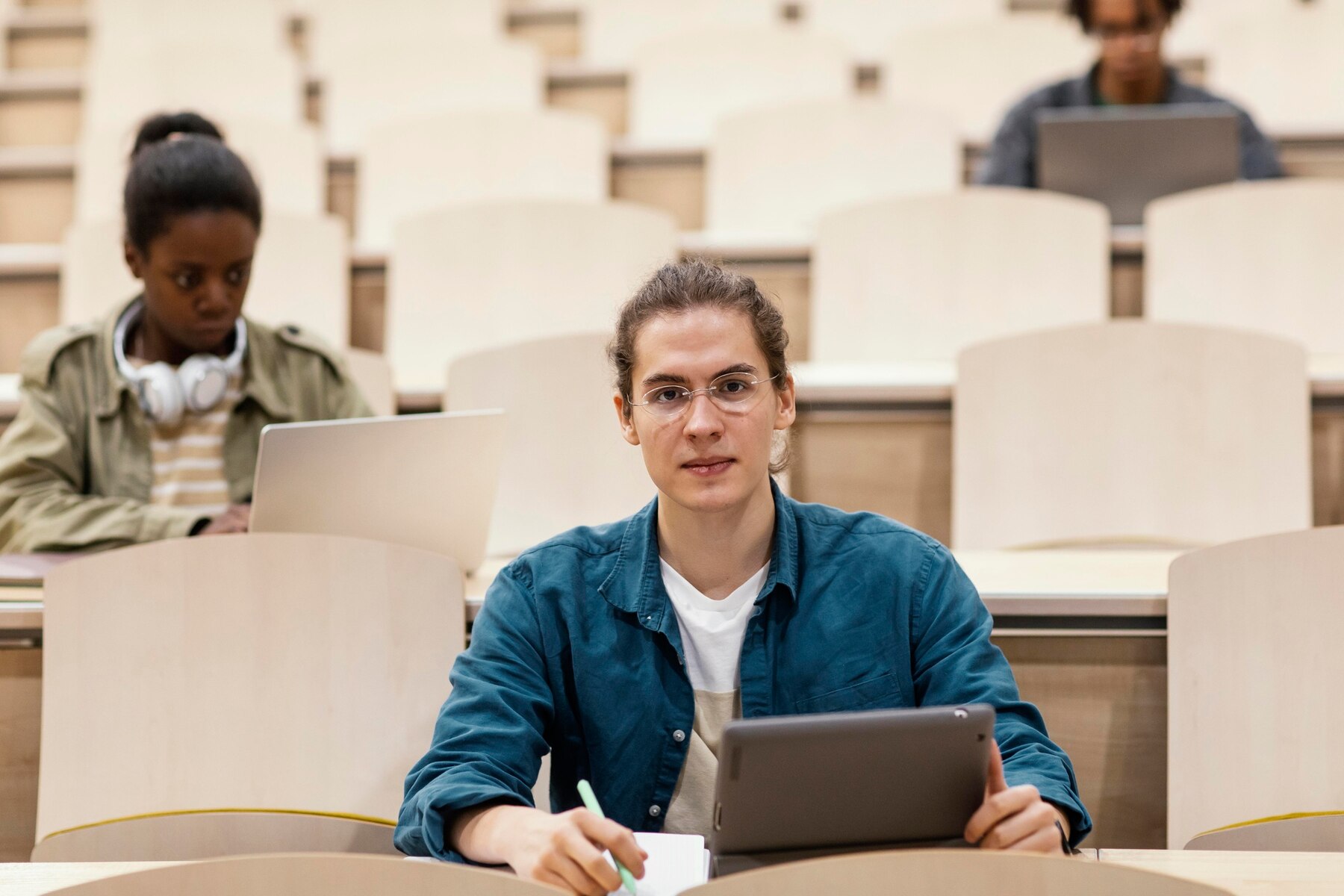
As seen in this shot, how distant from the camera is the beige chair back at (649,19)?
11.1 feet

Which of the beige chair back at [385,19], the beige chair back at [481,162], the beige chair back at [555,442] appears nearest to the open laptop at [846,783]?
the beige chair back at [555,442]

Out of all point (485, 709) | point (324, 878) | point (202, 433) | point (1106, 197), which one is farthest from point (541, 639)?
point (1106, 197)

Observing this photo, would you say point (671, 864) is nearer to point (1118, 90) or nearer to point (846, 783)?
point (846, 783)

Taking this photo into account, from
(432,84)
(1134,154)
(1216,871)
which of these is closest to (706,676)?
(1216,871)

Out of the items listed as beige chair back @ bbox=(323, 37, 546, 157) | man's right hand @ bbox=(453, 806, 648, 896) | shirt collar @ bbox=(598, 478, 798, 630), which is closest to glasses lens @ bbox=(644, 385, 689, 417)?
shirt collar @ bbox=(598, 478, 798, 630)

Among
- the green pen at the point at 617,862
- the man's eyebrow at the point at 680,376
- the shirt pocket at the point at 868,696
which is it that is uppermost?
the man's eyebrow at the point at 680,376

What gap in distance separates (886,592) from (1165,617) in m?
0.38

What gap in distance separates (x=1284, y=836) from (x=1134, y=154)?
1.40 meters

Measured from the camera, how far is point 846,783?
89cm

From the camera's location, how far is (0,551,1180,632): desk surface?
1.39m

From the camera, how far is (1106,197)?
2.39 meters

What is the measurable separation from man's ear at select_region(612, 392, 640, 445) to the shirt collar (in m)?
0.06

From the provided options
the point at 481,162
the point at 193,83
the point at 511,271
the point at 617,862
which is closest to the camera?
the point at 617,862

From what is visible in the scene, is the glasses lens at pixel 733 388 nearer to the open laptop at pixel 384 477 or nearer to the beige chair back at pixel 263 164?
the open laptop at pixel 384 477
